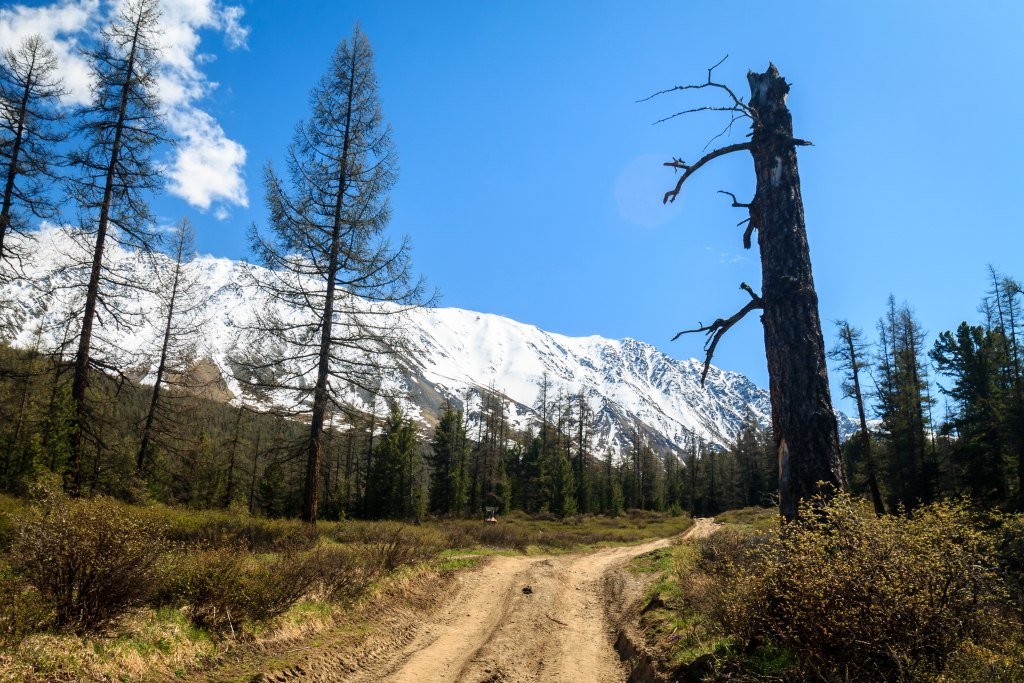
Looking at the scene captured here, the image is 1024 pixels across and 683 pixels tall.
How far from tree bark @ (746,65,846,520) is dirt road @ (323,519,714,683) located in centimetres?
408

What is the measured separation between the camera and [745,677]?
4.40m

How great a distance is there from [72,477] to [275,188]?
893 centimetres

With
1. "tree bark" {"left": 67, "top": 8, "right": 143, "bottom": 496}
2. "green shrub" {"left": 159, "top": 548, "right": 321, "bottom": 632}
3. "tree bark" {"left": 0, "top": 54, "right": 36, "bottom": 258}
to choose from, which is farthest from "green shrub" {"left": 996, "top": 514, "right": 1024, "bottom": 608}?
"tree bark" {"left": 0, "top": 54, "right": 36, "bottom": 258}

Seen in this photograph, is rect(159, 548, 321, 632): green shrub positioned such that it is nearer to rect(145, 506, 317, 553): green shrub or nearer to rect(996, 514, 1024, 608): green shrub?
rect(145, 506, 317, 553): green shrub

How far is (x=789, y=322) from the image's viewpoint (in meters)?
5.94

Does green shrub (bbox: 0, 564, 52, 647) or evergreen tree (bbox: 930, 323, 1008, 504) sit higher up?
evergreen tree (bbox: 930, 323, 1008, 504)

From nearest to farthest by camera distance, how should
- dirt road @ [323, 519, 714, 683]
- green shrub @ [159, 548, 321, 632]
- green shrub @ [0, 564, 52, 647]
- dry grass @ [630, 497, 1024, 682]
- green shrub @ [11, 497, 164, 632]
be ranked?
dry grass @ [630, 497, 1024, 682] < green shrub @ [0, 564, 52, 647] < green shrub @ [11, 497, 164, 632] < green shrub @ [159, 548, 321, 632] < dirt road @ [323, 519, 714, 683]

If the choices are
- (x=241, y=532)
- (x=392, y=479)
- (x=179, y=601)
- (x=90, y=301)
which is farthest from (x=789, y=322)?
(x=392, y=479)

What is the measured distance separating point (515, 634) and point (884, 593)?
6840mm

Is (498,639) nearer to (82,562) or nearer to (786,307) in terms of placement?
(82,562)

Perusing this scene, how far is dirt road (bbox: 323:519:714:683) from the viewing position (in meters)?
7.08

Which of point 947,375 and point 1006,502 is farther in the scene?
point 947,375

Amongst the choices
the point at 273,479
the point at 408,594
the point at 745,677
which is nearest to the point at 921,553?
the point at 745,677

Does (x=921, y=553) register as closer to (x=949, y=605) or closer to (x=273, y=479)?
(x=949, y=605)
